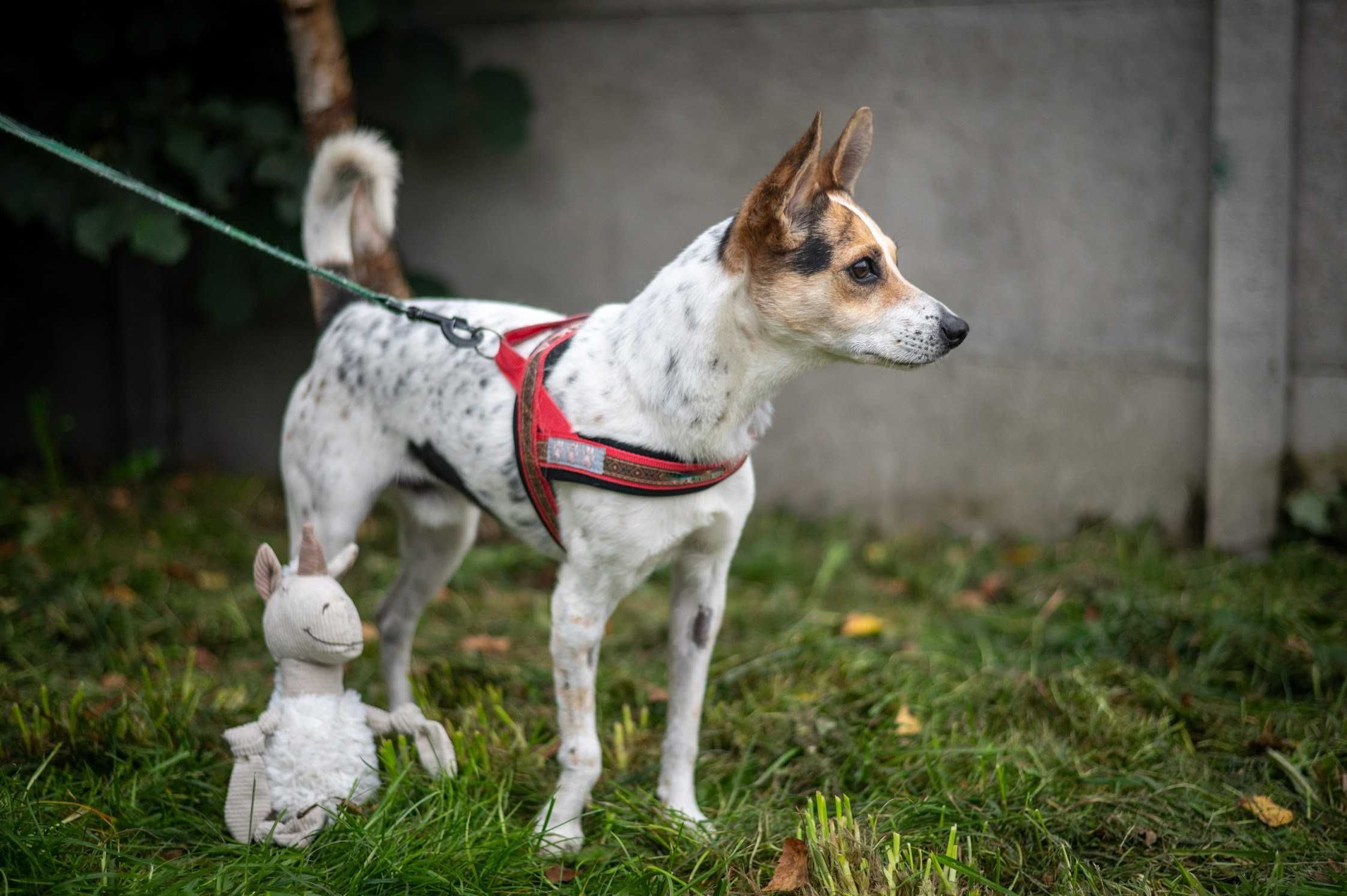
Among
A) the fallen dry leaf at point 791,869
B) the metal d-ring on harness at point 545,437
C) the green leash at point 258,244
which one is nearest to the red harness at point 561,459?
the metal d-ring on harness at point 545,437

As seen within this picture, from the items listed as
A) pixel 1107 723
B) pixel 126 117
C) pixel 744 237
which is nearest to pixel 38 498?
pixel 126 117

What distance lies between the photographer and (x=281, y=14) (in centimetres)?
534

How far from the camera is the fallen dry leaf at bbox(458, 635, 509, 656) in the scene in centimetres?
393

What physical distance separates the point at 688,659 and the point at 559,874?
2.06 feet

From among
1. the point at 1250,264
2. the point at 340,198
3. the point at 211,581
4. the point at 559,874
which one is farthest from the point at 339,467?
the point at 1250,264

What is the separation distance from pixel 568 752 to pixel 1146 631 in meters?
2.22

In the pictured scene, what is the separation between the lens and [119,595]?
418 cm

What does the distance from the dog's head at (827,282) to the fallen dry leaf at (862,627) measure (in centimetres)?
168

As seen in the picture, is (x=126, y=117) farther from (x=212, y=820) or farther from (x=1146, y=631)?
(x=1146, y=631)

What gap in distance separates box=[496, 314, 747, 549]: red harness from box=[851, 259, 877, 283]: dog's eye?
1.67 ft

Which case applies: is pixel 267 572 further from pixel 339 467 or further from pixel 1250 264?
pixel 1250 264

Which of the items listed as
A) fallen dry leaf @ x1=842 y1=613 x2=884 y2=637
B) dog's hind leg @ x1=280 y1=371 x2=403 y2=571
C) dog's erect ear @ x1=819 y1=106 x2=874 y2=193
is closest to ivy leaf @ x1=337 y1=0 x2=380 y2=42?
dog's hind leg @ x1=280 y1=371 x2=403 y2=571

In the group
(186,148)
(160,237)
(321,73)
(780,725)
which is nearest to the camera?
(780,725)

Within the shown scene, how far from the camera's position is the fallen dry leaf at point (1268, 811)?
272 centimetres
